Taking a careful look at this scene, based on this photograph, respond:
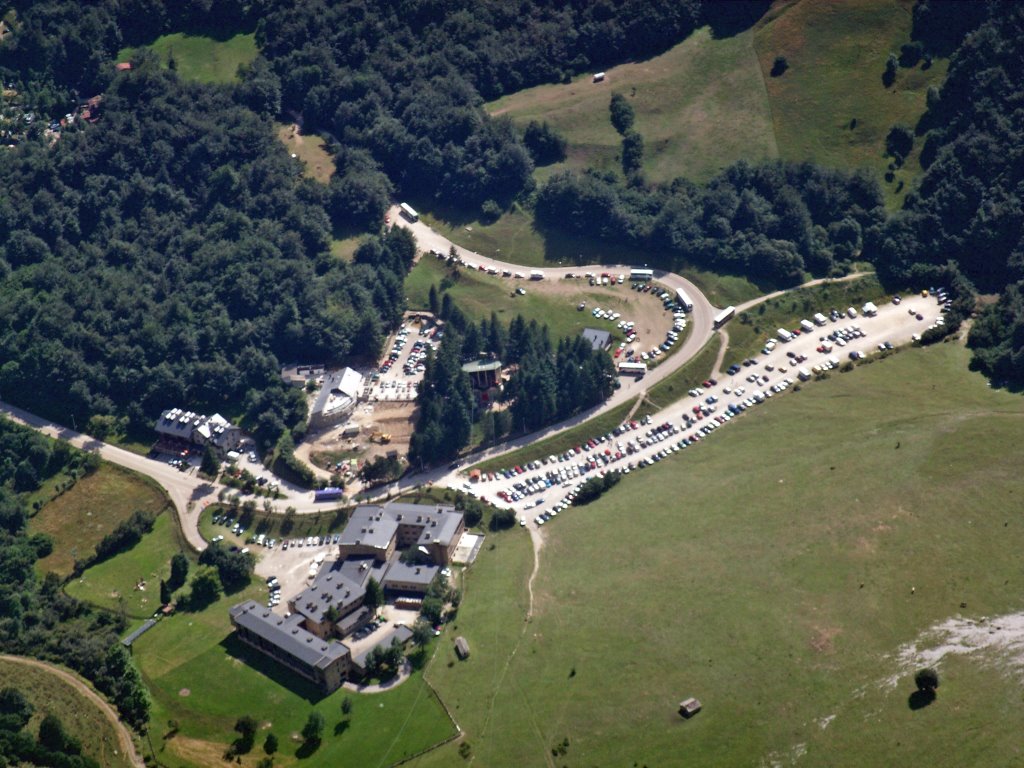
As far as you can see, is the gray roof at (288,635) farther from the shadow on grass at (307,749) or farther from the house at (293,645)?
the shadow on grass at (307,749)

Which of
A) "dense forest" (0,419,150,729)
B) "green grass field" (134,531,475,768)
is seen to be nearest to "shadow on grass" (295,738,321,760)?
"green grass field" (134,531,475,768)

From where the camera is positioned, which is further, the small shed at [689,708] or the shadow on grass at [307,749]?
the shadow on grass at [307,749]

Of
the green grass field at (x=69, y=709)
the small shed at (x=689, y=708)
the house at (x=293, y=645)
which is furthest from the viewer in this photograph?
the house at (x=293, y=645)

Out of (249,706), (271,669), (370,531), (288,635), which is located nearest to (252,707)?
(249,706)

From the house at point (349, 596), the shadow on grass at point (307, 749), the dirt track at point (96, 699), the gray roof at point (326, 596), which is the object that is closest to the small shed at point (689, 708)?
the house at point (349, 596)

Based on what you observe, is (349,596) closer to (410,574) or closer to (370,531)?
(410,574)

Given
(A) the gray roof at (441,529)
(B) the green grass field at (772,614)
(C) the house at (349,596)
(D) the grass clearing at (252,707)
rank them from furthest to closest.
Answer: (A) the gray roof at (441,529) < (C) the house at (349,596) < (D) the grass clearing at (252,707) < (B) the green grass field at (772,614)

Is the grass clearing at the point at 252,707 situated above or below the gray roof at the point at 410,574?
below

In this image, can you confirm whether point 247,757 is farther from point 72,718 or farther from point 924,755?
point 924,755
